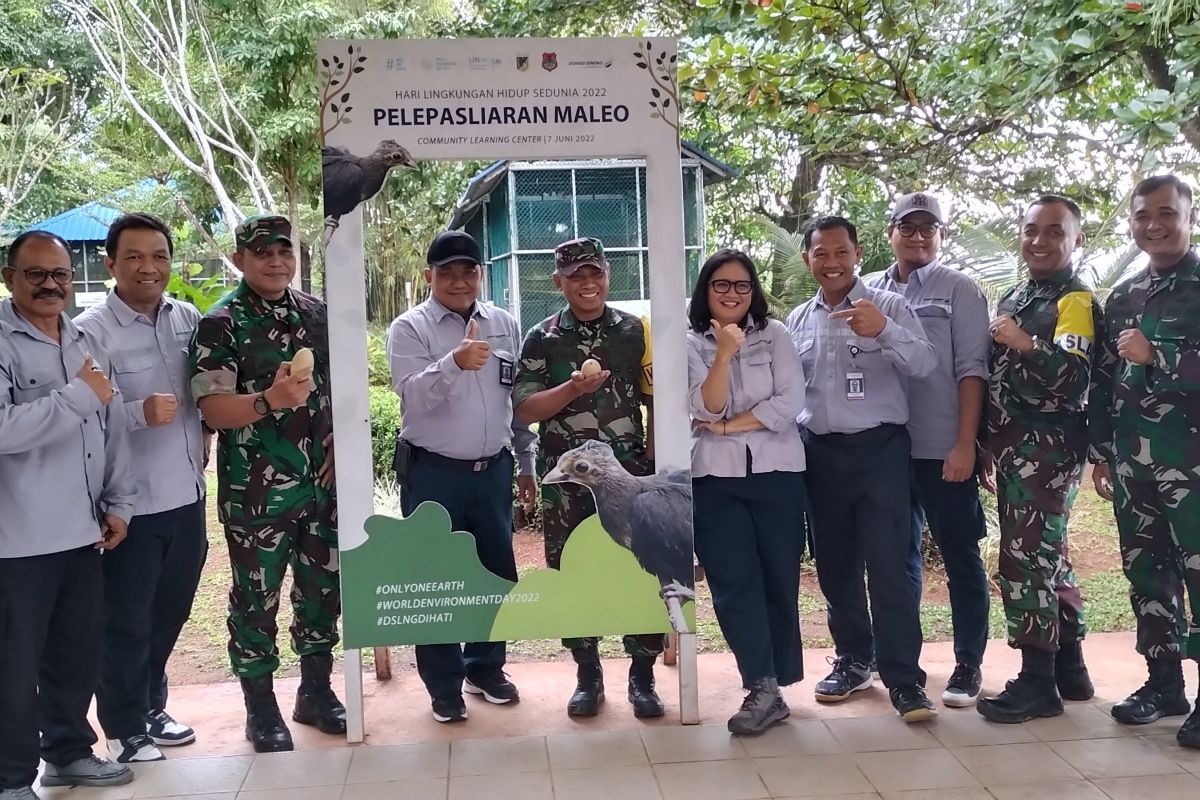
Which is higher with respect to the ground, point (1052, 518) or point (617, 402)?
point (617, 402)

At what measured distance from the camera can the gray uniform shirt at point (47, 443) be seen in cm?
252

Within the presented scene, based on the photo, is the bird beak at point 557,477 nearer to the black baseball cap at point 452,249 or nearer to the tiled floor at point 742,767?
the black baseball cap at point 452,249

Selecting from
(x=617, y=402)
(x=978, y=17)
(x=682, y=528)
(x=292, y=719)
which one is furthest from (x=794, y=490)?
(x=978, y=17)

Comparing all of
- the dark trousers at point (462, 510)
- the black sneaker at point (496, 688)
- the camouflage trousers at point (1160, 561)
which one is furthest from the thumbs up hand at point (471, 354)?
the camouflage trousers at point (1160, 561)

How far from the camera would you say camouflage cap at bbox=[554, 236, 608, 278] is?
3.07 m

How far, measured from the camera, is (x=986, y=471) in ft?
10.9

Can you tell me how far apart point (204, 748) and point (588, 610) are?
Answer: 4.62 ft

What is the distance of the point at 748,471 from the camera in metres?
3.10

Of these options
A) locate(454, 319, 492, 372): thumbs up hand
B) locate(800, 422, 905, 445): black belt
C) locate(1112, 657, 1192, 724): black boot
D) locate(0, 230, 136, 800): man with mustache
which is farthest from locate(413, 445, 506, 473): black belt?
locate(1112, 657, 1192, 724): black boot

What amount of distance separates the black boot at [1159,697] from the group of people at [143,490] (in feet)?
8.89

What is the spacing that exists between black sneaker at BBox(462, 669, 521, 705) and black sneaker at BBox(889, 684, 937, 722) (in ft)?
4.55

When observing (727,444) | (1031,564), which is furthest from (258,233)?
(1031,564)

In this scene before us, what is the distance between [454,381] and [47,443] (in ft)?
3.89

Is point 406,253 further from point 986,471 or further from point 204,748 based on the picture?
point 986,471
